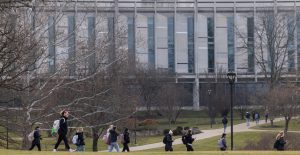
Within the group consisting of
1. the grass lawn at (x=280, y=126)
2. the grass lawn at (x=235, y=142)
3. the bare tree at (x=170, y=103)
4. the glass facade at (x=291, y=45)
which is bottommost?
the grass lawn at (x=235, y=142)

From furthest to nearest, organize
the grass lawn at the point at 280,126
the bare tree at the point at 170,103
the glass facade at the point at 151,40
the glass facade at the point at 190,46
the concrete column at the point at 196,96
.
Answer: the glass facade at the point at 190,46
the glass facade at the point at 151,40
the concrete column at the point at 196,96
the bare tree at the point at 170,103
the grass lawn at the point at 280,126

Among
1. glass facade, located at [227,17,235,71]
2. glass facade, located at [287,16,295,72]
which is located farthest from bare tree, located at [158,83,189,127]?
glass facade, located at [227,17,235,71]

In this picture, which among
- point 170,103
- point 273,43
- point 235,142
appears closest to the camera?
point 235,142

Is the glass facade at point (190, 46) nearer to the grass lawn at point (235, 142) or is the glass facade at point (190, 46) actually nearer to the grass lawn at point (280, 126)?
the grass lawn at point (280, 126)

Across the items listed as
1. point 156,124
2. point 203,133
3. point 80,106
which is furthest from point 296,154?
point 156,124

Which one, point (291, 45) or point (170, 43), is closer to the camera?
point (291, 45)

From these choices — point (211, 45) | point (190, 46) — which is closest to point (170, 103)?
point (190, 46)

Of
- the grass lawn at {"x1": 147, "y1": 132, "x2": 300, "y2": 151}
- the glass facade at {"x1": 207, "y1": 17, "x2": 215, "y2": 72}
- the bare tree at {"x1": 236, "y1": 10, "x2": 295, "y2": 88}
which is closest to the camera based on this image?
the grass lawn at {"x1": 147, "y1": 132, "x2": 300, "y2": 151}

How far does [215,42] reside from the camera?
269 feet

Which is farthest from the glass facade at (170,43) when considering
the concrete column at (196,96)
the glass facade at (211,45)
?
the glass facade at (211,45)

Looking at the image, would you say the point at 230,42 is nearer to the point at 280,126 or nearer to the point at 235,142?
the point at 280,126

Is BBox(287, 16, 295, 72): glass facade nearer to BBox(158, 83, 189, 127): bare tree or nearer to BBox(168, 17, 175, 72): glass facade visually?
BBox(168, 17, 175, 72): glass facade

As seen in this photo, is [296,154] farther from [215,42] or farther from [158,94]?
[215,42]

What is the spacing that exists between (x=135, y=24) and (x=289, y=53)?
18996 mm
